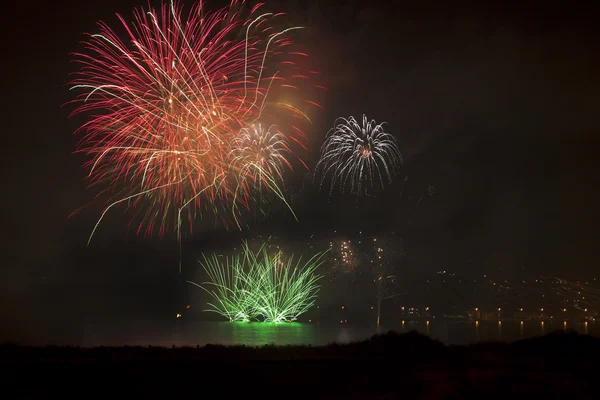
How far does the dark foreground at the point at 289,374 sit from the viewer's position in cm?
1497

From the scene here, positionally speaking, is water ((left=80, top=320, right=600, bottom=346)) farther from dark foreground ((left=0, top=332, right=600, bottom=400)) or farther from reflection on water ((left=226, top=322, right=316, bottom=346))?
dark foreground ((left=0, top=332, right=600, bottom=400))

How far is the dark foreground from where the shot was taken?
14969 millimetres

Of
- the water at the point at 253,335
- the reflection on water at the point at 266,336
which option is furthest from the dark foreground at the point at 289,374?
the reflection on water at the point at 266,336

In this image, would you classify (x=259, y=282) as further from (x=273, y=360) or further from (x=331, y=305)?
(x=331, y=305)

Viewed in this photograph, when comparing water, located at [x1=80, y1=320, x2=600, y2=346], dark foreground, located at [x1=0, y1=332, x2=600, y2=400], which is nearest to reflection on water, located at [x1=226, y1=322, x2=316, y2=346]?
water, located at [x1=80, y1=320, x2=600, y2=346]

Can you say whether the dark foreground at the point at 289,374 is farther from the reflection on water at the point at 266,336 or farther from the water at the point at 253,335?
the reflection on water at the point at 266,336

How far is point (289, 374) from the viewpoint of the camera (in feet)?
54.6

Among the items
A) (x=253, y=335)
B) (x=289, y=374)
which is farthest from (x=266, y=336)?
(x=289, y=374)

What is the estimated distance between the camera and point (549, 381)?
49.3 ft

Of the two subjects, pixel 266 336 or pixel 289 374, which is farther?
pixel 266 336

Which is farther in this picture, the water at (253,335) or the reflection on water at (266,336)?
the water at (253,335)

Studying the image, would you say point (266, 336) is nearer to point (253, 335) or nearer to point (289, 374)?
point (253, 335)

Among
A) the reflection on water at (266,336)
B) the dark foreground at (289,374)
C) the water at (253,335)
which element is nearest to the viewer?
the dark foreground at (289,374)

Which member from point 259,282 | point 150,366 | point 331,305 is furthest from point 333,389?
point 331,305
